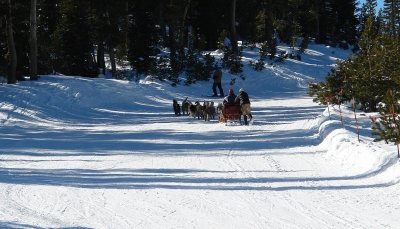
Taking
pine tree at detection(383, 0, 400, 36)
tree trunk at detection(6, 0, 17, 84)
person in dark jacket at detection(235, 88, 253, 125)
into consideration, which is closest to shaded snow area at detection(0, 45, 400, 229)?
person in dark jacket at detection(235, 88, 253, 125)

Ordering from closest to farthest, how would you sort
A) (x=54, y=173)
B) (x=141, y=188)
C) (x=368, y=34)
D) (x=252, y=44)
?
(x=141, y=188) < (x=54, y=173) < (x=368, y=34) < (x=252, y=44)

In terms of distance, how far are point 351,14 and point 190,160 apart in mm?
49797

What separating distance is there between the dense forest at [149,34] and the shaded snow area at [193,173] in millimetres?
14679

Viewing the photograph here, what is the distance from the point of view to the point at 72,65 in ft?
125

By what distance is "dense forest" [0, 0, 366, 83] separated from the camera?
3478 centimetres

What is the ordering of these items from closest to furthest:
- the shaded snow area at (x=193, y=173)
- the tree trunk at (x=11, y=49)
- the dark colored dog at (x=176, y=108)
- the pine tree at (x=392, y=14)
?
the shaded snow area at (x=193, y=173), the dark colored dog at (x=176, y=108), the tree trunk at (x=11, y=49), the pine tree at (x=392, y=14)

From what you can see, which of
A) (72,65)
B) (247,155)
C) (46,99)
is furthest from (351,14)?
(247,155)

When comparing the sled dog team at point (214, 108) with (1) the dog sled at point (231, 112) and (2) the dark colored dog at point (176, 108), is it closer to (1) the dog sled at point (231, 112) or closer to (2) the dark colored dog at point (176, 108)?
(2) the dark colored dog at point (176, 108)

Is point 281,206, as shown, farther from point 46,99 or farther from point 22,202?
point 46,99

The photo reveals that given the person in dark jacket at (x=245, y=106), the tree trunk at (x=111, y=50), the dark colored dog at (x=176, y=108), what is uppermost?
the tree trunk at (x=111, y=50)

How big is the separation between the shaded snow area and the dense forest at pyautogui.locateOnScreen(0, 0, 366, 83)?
14.7m

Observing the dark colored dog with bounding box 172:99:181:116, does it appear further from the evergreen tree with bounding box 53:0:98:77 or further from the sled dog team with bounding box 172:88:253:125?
the evergreen tree with bounding box 53:0:98:77

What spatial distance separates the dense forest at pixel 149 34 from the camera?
34781mm

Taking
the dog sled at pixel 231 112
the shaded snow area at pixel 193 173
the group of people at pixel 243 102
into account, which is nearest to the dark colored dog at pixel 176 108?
the shaded snow area at pixel 193 173
